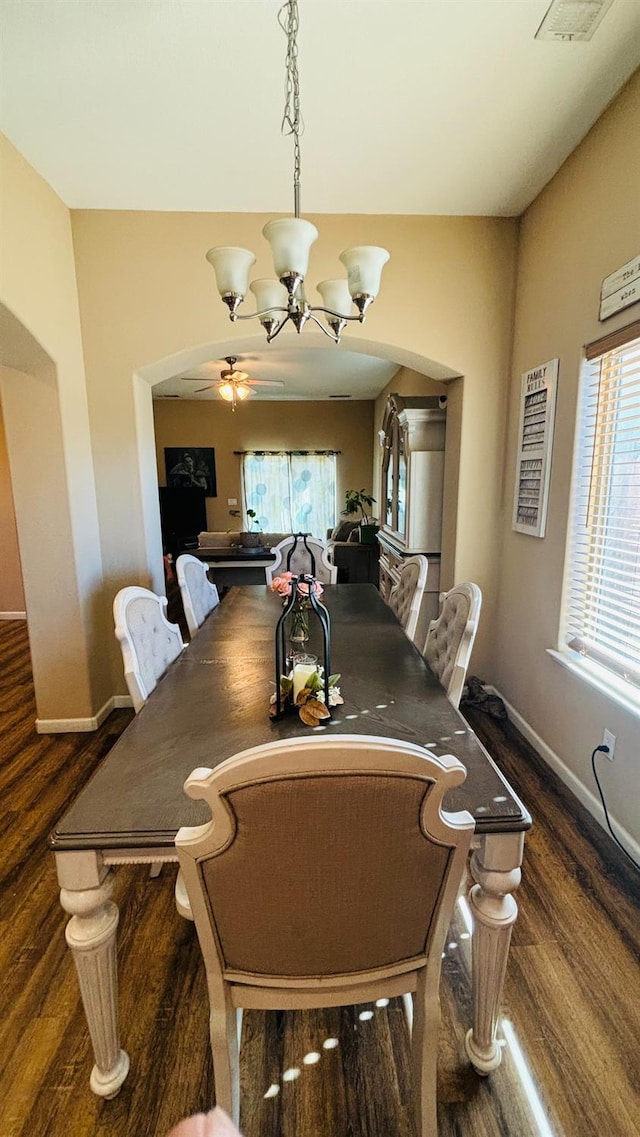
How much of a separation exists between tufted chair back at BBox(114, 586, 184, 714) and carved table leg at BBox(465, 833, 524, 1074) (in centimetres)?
109

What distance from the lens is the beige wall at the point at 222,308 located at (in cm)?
287

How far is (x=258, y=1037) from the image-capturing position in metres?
1.32

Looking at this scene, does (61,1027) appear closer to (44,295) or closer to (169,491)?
(44,295)

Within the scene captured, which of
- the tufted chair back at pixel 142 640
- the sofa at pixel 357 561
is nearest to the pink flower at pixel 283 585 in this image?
the tufted chair back at pixel 142 640

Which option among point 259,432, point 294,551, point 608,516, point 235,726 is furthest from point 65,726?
point 259,432

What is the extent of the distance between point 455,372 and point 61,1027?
3.41 metres

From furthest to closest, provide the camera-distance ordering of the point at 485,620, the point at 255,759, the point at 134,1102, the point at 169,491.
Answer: the point at 169,491 < the point at 485,620 < the point at 134,1102 < the point at 255,759

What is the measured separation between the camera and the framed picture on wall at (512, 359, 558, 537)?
2.56 metres

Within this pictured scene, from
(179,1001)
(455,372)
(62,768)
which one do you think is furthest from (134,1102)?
(455,372)

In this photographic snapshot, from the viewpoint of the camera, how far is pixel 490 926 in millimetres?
1113

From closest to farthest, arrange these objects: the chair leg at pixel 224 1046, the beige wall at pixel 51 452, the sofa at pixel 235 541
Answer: the chair leg at pixel 224 1046 → the beige wall at pixel 51 452 → the sofa at pixel 235 541

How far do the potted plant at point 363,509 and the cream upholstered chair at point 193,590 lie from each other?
2769 mm

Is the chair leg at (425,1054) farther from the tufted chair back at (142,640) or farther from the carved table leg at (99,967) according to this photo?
the tufted chair back at (142,640)

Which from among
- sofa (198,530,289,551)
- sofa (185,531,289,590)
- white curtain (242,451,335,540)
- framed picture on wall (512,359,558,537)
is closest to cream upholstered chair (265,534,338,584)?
framed picture on wall (512,359,558,537)
